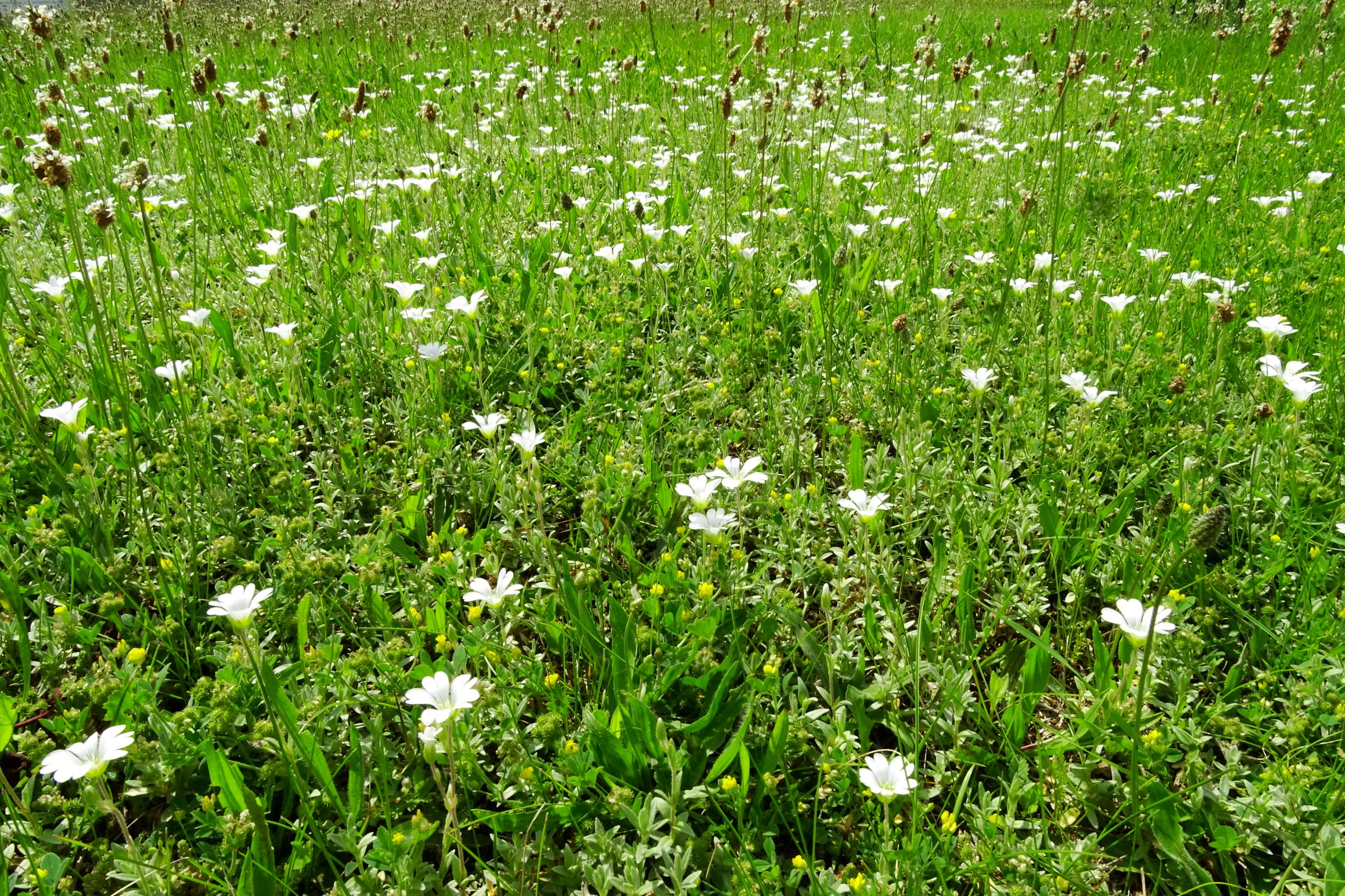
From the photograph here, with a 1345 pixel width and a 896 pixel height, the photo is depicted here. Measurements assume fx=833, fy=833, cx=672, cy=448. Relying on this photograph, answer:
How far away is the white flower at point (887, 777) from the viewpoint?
1.52m

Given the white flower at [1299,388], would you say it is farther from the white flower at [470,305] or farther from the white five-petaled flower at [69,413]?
the white five-petaled flower at [69,413]

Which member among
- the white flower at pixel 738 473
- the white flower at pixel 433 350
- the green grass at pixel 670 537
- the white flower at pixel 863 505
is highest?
the white flower at pixel 433 350

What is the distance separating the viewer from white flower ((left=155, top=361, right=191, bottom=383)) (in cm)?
268

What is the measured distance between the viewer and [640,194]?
3963 millimetres

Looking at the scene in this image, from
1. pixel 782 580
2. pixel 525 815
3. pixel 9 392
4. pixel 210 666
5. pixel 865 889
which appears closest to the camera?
pixel 865 889

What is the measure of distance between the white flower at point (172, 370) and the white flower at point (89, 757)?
50.1 inches

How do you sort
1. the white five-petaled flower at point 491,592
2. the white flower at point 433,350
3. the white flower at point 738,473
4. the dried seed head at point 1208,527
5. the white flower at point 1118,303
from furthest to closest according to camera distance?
the white flower at point 1118,303 → the white flower at point 433,350 → the white flower at point 738,473 → the white five-petaled flower at point 491,592 → the dried seed head at point 1208,527

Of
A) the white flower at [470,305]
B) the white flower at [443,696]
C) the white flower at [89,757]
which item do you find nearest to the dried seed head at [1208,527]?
the white flower at [443,696]

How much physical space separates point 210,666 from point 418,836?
2.98 feet

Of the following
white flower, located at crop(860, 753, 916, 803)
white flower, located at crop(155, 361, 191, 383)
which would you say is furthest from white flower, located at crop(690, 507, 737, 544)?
white flower, located at crop(155, 361, 191, 383)

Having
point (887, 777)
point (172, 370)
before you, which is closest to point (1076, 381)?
point (887, 777)

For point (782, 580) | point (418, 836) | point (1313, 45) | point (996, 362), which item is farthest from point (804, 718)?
point (1313, 45)

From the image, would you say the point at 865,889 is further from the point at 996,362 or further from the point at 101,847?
the point at 996,362

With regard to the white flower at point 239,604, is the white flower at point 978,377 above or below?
below
